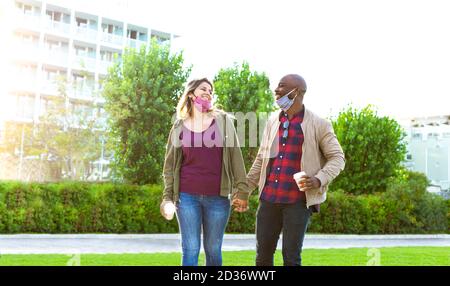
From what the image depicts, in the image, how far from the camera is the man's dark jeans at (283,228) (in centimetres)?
486

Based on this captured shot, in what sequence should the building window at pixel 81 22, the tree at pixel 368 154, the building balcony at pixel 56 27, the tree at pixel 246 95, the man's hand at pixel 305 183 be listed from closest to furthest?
the man's hand at pixel 305 183
the tree at pixel 246 95
the tree at pixel 368 154
the building balcony at pixel 56 27
the building window at pixel 81 22

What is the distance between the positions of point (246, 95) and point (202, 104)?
18.9m

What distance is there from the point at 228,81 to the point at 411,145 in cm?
3608

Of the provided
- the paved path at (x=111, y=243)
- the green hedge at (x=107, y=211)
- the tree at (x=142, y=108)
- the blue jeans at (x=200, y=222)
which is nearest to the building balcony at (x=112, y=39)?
the tree at (x=142, y=108)

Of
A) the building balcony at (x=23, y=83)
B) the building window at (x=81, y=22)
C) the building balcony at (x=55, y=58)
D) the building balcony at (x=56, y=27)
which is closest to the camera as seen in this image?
the building balcony at (x=23, y=83)

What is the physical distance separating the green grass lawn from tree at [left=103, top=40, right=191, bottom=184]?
9.03m

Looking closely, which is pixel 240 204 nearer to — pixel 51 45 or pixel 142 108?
pixel 142 108

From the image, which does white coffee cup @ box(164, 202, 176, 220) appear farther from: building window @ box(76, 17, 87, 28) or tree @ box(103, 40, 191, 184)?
building window @ box(76, 17, 87, 28)

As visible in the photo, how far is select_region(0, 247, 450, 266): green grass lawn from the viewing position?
11.0 m

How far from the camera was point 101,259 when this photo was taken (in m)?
11.6

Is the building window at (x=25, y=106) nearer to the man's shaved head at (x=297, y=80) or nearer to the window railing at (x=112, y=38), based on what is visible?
the window railing at (x=112, y=38)

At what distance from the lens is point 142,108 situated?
22.9 meters

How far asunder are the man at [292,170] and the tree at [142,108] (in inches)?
676

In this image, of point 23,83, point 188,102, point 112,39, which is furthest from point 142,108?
point 112,39
